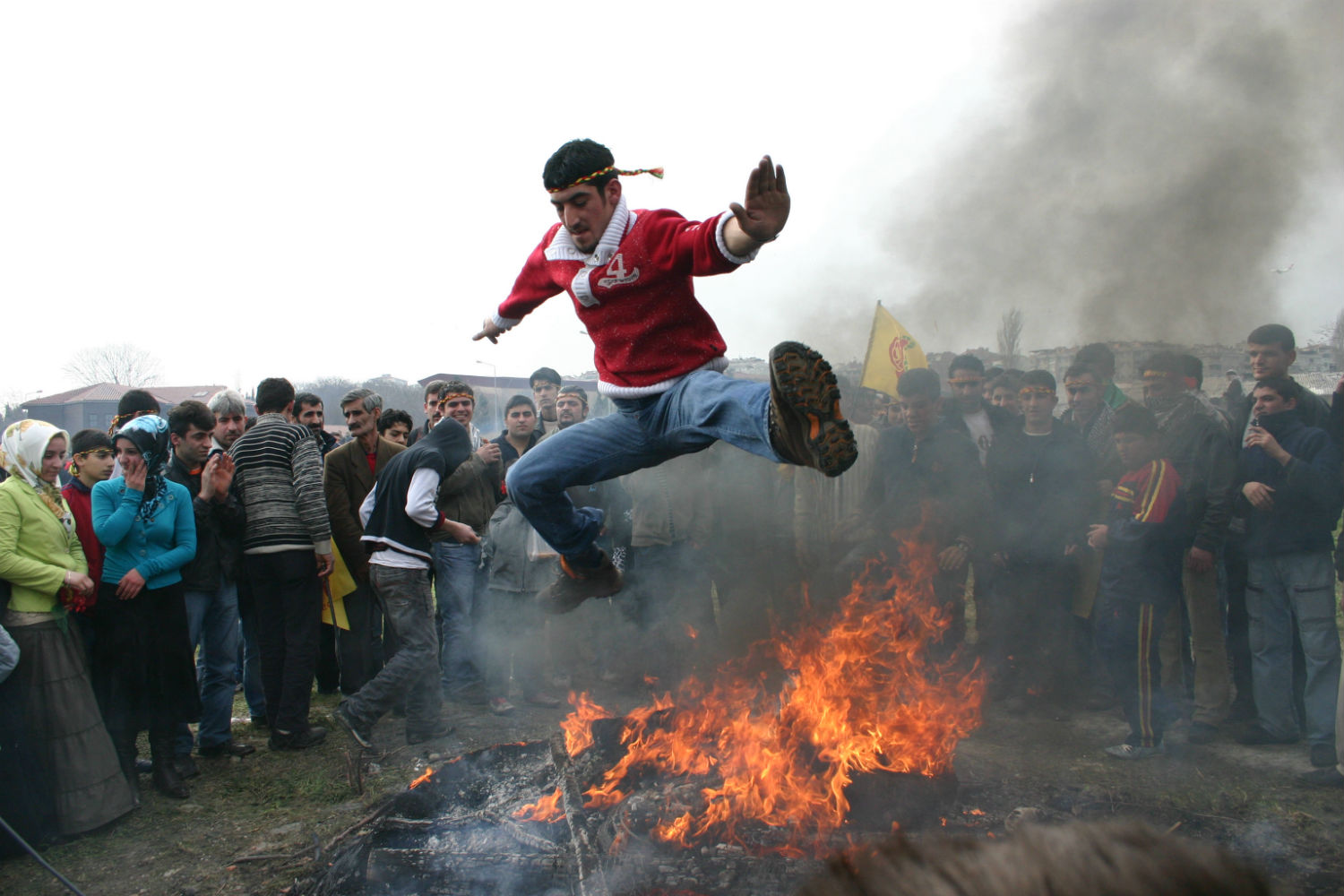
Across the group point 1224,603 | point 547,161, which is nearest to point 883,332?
point 1224,603

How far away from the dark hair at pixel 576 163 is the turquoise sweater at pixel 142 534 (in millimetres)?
3454

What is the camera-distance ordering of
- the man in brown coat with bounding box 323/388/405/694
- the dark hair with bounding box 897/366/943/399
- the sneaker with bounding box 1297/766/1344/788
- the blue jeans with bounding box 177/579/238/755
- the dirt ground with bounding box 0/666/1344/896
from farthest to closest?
the dark hair with bounding box 897/366/943/399 < the man in brown coat with bounding box 323/388/405/694 < the blue jeans with bounding box 177/579/238/755 < the sneaker with bounding box 1297/766/1344/788 < the dirt ground with bounding box 0/666/1344/896

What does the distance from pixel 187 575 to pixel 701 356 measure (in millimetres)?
4141

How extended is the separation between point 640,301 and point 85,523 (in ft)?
12.7

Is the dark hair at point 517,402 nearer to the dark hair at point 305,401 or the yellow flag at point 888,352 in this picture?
the dark hair at point 305,401

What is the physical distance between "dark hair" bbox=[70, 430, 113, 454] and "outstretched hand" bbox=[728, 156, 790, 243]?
174 inches

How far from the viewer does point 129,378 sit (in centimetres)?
4656

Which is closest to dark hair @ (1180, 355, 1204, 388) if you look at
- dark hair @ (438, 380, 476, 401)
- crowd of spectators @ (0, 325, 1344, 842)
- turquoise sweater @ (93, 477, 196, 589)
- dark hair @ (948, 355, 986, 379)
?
crowd of spectators @ (0, 325, 1344, 842)

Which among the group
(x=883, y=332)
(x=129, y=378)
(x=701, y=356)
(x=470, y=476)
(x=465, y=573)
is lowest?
(x=465, y=573)

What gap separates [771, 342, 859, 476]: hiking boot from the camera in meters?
2.77

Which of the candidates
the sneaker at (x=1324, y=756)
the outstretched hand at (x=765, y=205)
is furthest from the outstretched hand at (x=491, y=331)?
the sneaker at (x=1324, y=756)

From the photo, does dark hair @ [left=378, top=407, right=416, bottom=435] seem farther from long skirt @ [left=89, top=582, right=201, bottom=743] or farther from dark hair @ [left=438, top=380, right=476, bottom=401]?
long skirt @ [left=89, top=582, right=201, bottom=743]

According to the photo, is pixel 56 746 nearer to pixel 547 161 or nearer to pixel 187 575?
pixel 187 575

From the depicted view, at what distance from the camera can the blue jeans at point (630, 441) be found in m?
3.14
